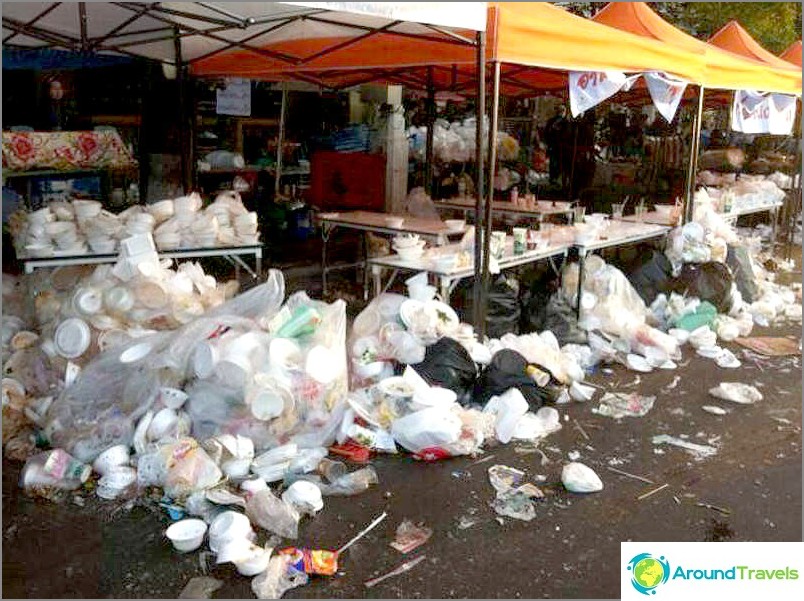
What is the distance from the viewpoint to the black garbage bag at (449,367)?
498 cm

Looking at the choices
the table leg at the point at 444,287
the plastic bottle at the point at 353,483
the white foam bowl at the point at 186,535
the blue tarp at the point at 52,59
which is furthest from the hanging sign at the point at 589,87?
the blue tarp at the point at 52,59

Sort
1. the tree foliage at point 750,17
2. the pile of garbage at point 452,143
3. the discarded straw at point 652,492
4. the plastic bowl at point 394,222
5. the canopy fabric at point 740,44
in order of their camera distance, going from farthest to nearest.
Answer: the tree foliage at point 750,17
the pile of garbage at point 452,143
the canopy fabric at point 740,44
the plastic bowl at point 394,222
the discarded straw at point 652,492

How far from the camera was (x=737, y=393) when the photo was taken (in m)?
5.75

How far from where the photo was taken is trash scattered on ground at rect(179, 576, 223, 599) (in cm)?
324

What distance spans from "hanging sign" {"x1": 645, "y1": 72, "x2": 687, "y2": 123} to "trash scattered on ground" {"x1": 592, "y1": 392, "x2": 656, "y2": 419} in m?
3.36

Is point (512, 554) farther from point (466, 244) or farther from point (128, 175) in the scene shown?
point (128, 175)

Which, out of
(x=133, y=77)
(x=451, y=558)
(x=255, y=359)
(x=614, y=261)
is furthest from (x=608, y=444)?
(x=133, y=77)

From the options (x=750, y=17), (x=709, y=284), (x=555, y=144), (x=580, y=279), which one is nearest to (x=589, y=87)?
(x=580, y=279)

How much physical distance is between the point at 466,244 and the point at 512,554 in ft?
11.5

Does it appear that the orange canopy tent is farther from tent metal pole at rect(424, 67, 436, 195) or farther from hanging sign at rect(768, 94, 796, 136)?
tent metal pole at rect(424, 67, 436, 195)

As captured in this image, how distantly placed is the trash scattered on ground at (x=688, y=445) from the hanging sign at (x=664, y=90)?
3.88 metres

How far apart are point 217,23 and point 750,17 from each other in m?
15.4

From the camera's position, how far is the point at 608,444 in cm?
485

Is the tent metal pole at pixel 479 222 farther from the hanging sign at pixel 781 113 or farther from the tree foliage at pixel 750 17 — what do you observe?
the tree foliage at pixel 750 17
